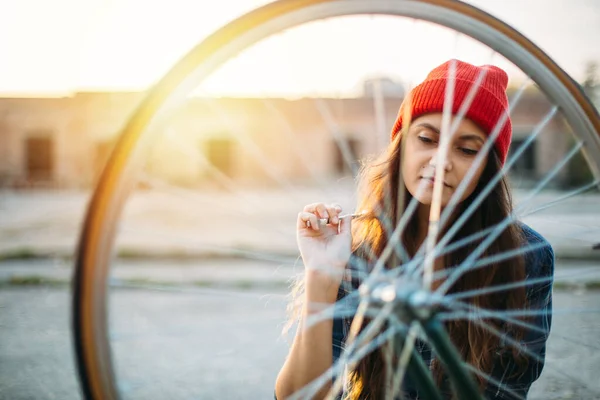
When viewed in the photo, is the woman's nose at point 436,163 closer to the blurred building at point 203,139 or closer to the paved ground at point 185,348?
the paved ground at point 185,348

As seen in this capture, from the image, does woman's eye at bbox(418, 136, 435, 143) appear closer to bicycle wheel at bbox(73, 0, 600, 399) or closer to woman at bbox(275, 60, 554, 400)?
woman at bbox(275, 60, 554, 400)

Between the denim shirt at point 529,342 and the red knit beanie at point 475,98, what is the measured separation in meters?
0.27

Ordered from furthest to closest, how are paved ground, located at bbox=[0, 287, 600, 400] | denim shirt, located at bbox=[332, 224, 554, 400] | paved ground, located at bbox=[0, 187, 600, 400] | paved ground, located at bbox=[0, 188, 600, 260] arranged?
1. paved ground, located at bbox=[0, 188, 600, 260]
2. paved ground, located at bbox=[0, 287, 600, 400]
3. paved ground, located at bbox=[0, 187, 600, 400]
4. denim shirt, located at bbox=[332, 224, 554, 400]

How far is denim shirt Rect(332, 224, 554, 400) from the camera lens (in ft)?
3.99

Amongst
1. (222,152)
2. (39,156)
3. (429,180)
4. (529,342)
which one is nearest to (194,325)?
(529,342)

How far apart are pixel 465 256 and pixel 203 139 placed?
45.0 feet

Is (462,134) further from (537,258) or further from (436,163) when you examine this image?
(537,258)

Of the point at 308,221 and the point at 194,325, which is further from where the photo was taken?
the point at 194,325

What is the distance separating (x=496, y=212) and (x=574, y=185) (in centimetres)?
1132

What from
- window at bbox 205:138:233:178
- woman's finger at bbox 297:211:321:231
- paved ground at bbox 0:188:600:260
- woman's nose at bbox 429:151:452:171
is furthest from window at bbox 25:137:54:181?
woman's nose at bbox 429:151:452:171

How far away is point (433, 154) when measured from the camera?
108 centimetres

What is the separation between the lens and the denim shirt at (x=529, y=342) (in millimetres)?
1216

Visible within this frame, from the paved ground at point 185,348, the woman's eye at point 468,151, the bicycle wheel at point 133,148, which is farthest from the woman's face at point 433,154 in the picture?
the paved ground at point 185,348

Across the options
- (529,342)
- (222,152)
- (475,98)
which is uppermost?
(222,152)
